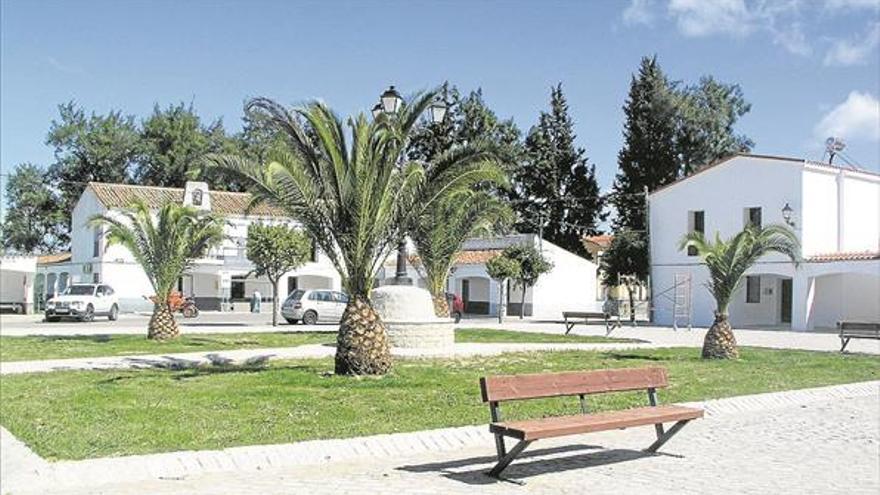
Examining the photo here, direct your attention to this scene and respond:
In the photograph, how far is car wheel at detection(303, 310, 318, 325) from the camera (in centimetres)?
3462

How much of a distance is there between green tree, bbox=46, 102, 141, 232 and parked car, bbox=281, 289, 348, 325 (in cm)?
3294

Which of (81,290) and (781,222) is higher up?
(781,222)

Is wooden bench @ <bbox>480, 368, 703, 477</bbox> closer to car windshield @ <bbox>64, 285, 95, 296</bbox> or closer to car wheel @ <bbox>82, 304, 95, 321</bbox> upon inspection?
car wheel @ <bbox>82, 304, 95, 321</bbox>

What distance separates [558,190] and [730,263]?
44.1 m

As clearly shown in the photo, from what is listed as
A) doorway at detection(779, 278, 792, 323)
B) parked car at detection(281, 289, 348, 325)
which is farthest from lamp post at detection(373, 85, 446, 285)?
doorway at detection(779, 278, 792, 323)

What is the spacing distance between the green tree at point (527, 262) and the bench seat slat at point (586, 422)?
1351 inches

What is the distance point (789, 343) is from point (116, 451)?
22.3 m

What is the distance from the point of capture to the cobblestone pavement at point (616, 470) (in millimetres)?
6773

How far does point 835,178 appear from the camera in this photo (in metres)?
36.3

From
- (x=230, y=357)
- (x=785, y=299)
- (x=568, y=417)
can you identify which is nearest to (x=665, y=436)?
(x=568, y=417)

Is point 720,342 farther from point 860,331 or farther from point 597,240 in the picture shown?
point 597,240

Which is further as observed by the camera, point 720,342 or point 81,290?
point 81,290

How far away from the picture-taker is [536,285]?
47.9 metres

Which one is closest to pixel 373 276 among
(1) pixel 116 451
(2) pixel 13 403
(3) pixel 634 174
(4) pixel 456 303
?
(2) pixel 13 403
